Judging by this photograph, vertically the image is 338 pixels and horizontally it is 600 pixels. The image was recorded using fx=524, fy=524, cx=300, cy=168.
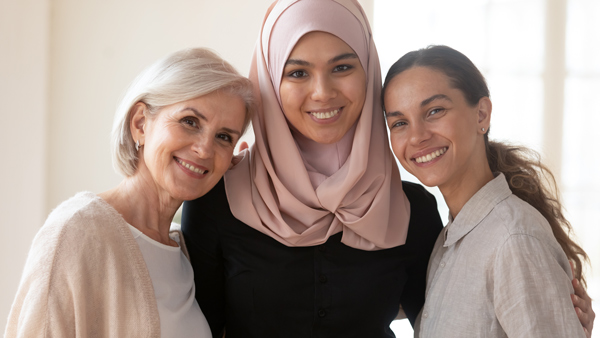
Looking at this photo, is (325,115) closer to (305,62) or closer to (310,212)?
(305,62)

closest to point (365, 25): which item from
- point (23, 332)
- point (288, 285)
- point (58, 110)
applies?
point (288, 285)

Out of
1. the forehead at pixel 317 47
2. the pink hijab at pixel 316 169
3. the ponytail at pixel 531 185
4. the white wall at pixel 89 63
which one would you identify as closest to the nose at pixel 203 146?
the pink hijab at pixel 316 169

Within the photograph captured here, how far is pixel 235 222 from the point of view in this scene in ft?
5.64

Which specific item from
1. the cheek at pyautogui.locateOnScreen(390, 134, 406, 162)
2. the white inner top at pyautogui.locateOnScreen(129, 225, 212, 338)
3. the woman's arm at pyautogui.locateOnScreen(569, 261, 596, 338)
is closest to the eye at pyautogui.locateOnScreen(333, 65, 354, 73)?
the cheek at pyautogui.locateOnScreen(390, 134, 406, 162)

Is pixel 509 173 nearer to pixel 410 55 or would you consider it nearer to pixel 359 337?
pixel 410 55

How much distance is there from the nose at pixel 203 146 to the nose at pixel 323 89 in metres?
Answer: 0.35

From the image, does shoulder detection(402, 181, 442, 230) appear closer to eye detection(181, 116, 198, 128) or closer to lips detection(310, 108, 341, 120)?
lips detection(310, 108, 341, 120)

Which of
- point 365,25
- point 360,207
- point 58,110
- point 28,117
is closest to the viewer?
point 360,207

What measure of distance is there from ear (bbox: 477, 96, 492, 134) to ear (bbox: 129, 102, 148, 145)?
101cm

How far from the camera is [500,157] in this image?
66.5 inches

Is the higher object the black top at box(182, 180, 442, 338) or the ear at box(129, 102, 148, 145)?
the ear at box(129, 102, 148, 145)

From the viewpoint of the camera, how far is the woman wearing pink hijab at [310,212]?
1.66 meters

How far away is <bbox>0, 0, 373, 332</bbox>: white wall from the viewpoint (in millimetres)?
3594

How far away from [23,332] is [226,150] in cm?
71
